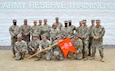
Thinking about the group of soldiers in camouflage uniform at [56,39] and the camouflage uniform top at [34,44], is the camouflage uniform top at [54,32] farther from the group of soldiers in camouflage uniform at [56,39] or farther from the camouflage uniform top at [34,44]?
the camouflage uniform top at [34,44]

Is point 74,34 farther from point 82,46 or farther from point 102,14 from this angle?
point 102,14

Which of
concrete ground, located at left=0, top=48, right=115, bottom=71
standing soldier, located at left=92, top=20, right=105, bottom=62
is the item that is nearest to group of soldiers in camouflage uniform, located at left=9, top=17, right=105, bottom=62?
standing soldier, located at left=92, top=20, right=105, bottom=62

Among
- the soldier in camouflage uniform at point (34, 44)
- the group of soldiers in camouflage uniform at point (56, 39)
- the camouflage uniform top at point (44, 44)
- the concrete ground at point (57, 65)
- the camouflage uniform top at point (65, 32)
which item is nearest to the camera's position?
the concrete ground at point (57, 65)

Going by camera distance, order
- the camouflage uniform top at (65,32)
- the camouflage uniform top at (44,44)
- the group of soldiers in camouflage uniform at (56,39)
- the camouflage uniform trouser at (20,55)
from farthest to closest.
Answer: the camouflage uniform top at (65,32) → the camouflage uniform top at (44,44) → the group of soldiers in camouflage uniform at (56,39) → the camouflage uniform trouser at (20,55)

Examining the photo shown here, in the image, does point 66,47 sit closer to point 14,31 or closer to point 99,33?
point 99,33

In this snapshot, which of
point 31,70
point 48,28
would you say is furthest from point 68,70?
point 48,28

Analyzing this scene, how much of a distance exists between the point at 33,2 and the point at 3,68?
462cm

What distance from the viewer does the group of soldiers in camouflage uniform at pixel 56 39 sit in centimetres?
918

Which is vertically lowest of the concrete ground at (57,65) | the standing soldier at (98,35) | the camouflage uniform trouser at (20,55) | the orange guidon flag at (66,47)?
the concrete ground at (57,65)

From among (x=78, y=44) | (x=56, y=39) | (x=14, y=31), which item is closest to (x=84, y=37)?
(x=78, y=44)

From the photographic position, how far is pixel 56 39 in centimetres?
950

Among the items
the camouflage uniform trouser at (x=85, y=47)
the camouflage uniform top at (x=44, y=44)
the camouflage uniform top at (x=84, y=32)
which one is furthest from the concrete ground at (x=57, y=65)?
the camouflage uniform top at (x=84, y=32)

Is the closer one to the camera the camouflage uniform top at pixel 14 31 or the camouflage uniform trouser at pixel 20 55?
the camouflage uniform trouser at pixel 20 55

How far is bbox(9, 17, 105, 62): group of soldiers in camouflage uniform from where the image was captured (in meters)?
9.18
